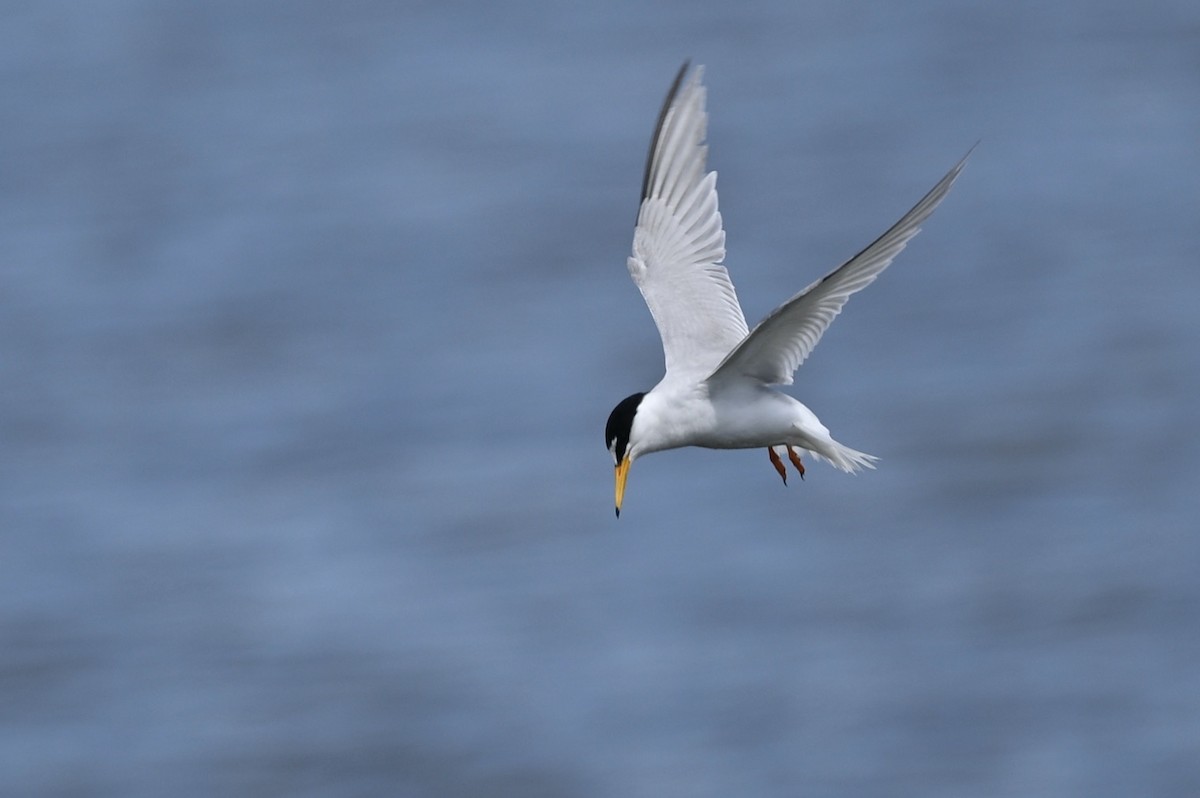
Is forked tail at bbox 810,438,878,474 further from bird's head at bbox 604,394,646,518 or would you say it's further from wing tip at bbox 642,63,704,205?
wing tip at bbox 642,63,704,205

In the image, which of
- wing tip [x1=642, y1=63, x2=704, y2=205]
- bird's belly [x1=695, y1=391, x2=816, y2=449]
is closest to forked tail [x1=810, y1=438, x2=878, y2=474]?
bird's belly [x1=695, y1=391, x2=816, y2=449]

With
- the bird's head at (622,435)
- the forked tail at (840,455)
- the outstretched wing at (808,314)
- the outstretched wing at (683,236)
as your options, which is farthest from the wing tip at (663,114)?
the forked tail at (840,455)

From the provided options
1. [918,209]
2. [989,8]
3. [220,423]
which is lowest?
[918,209]

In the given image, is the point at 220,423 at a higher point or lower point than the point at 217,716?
higher

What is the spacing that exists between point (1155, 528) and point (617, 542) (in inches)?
182

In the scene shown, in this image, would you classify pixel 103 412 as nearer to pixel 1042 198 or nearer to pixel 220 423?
pixel 220 423

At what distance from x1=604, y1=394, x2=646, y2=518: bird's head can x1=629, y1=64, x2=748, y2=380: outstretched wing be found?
742mm

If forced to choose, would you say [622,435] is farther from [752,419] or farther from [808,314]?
[808,314]

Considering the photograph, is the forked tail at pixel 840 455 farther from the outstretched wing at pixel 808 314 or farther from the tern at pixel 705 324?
the outstretched wing at pixel 808 314

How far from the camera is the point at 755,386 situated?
7.71 metres

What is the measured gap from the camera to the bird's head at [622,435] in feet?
25.2

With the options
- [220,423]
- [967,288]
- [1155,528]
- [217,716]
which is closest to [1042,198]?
[967,288]

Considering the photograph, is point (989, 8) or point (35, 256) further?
point (989, 8)

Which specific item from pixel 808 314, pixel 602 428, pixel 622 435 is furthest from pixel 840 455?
pixel 602 428
